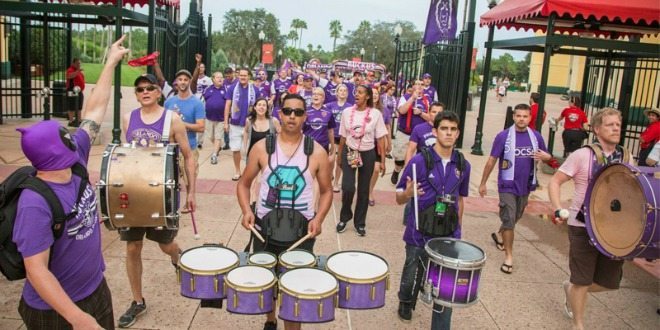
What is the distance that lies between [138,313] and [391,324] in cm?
208

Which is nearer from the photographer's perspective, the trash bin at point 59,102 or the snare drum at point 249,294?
the snare drum at point 249,294

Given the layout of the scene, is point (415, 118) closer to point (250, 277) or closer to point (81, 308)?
point (250, 277)

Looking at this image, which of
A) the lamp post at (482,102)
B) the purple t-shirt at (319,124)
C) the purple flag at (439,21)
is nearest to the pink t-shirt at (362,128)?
the purple t-shirt at (319,124)

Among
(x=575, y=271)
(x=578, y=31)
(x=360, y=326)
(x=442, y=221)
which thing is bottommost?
(x=360, y=326)

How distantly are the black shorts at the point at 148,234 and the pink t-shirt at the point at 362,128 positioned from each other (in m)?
3.17

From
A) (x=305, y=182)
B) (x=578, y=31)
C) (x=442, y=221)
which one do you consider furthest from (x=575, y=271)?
(x=578, y=31)

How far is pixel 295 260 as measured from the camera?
339cm

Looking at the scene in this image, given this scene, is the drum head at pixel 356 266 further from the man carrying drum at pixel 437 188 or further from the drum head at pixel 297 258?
the man carrying drum at pixel 437 188

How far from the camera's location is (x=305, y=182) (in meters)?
3.82

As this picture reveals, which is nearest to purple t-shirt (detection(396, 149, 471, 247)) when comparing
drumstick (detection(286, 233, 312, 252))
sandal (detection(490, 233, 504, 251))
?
drumstick (detection(286, 233, 312, 252))

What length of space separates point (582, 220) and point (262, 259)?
2.58 metres

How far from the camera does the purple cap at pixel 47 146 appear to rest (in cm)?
236

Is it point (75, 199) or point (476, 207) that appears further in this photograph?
point (476, 207)

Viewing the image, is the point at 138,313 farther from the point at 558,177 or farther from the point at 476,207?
the point at 476,207
